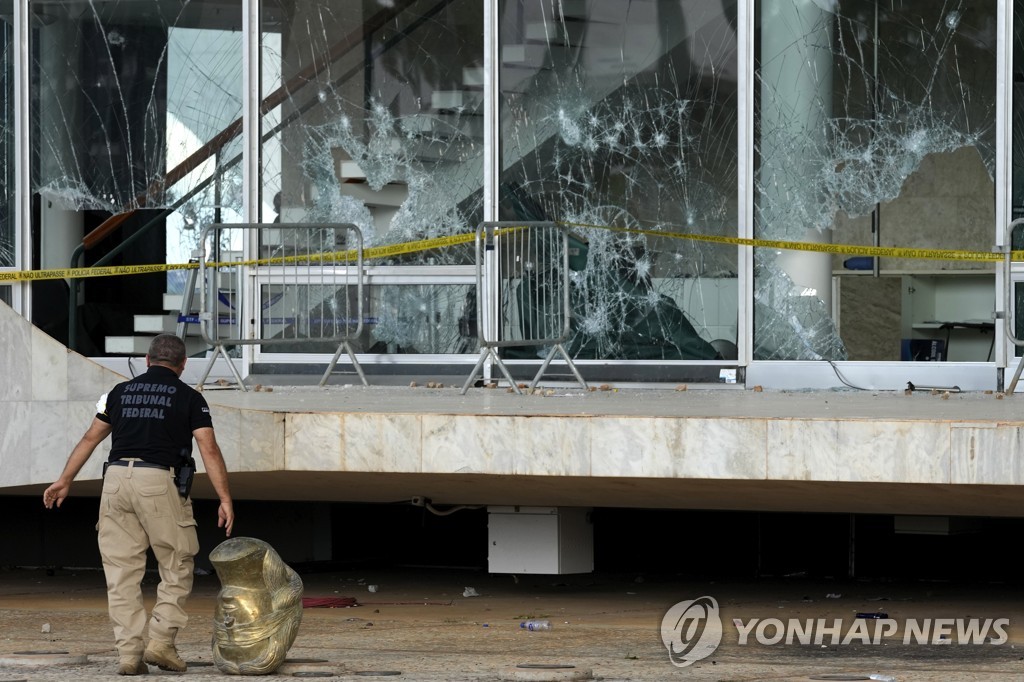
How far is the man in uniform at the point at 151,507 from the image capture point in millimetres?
6438

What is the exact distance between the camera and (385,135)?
11.9 metres

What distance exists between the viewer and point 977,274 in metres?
11.0

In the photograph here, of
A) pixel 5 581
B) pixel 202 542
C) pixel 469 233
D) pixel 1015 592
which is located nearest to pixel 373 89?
pixel 469 233

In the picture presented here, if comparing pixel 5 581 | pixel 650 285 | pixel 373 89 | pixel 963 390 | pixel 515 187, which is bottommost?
pixel 5 581

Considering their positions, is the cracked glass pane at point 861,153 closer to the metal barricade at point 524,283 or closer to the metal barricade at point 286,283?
the metal barricade at point 524,283

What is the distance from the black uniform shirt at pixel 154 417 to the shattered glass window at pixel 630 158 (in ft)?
16.4

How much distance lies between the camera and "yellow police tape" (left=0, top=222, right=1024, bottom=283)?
10367mm

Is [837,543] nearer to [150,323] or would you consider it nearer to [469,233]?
[469,233]

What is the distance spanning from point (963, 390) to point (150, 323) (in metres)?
6.57

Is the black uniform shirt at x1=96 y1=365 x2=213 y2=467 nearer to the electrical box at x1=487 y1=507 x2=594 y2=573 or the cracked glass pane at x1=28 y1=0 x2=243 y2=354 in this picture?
the electrical box at x1=487 y1=507 x2=594 y2=573

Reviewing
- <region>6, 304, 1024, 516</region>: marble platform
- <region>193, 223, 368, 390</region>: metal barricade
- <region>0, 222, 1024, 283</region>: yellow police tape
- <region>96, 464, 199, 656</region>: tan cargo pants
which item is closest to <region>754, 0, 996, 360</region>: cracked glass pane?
<region>0, 222, 1024, 283</region>: yellow police tape

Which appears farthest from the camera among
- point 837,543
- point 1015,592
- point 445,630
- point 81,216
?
point 81,216

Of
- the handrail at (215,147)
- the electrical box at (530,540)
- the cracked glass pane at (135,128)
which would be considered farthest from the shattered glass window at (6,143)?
the electrical box at (530,540)

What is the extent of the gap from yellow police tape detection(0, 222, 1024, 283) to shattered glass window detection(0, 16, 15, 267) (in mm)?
262
